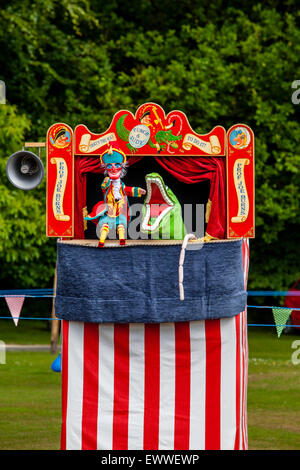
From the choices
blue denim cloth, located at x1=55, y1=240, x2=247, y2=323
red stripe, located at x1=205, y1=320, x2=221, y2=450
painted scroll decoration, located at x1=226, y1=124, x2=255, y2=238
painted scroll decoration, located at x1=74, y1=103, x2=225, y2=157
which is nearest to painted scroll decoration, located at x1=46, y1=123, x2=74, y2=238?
painted scroll decoration, located at x1=74, y1=103, x2=225, y2=157

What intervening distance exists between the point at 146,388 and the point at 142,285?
0.71 m

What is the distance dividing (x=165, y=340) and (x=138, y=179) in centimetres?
147

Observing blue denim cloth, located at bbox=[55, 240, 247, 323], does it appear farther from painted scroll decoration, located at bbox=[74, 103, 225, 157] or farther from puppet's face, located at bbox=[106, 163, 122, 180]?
painted scroll decoration, located at bbox=[74, 103, 225, 157]

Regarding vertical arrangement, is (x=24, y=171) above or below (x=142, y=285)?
above

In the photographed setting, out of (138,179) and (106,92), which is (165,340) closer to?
(138,179)

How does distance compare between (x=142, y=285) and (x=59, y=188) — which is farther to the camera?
(x=59, y=188)

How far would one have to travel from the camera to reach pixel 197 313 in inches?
217

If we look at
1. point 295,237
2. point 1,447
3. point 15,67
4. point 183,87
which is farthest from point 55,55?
point 1,447

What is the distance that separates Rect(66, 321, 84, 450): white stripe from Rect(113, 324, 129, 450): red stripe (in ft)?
0.78

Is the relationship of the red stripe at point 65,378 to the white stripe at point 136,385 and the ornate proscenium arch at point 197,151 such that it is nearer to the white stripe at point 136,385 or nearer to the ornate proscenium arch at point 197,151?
the white stripe at point 136,385

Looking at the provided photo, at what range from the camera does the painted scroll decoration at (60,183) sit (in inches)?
237

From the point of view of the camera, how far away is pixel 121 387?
561 centimetres

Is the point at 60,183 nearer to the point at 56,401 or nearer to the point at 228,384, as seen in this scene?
the point at 228,384

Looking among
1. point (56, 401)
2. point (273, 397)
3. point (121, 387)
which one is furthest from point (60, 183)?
point (273, 397)
